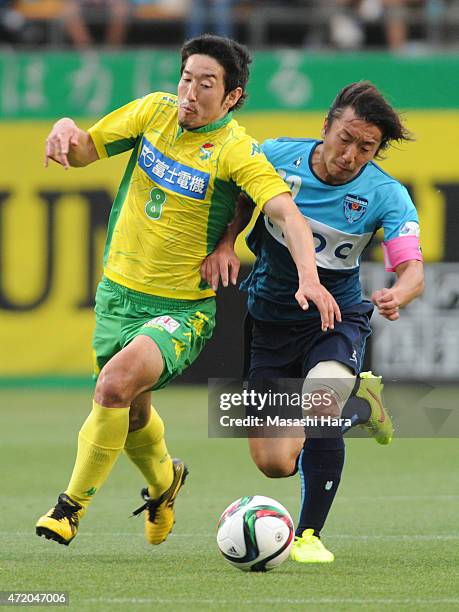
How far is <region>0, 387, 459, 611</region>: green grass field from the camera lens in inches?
207

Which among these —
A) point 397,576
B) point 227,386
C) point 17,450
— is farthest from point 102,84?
point 397,576

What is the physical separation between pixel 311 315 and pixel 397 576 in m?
1.46

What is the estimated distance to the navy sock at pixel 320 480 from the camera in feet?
20.7

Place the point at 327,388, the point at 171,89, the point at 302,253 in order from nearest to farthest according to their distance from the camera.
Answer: the point at 302,253
the point at 327,388
the point at 171,89

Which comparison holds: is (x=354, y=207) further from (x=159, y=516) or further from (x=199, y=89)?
(x=159, y=516)

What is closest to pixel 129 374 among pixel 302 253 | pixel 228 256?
pixel 228 256

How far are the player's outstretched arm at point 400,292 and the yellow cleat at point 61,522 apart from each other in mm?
1655

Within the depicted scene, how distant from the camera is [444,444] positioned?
1157 centimetres

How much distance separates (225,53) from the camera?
632 centimetres

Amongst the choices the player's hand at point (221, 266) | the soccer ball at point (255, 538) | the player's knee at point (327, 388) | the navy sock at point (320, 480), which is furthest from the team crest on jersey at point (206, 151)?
the soccer ball at point (255, 538)

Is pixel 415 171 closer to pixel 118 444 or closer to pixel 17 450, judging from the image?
pixel 17 450

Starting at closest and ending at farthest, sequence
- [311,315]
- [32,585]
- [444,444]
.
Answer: [32,585]
[311,315]
[444,444]

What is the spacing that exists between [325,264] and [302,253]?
2.11 feet

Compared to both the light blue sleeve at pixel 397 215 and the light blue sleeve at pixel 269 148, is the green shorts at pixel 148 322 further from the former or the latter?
the light blue sleeve at pixel 397 215
